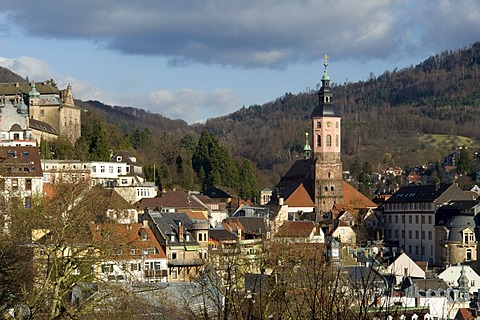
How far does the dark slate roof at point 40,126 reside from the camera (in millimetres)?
91625

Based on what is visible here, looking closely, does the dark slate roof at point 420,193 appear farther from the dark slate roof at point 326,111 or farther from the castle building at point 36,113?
the castle building at point 36,113

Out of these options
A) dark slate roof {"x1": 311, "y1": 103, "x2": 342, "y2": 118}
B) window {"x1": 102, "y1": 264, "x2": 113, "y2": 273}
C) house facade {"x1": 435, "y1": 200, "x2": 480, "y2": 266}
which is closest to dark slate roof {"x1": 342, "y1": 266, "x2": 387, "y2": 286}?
window {"x1": 102, "y1": 264, "x2": 113, "y2": 273}

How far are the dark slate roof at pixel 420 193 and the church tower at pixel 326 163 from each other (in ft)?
19.5

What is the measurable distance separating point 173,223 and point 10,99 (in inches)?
1595

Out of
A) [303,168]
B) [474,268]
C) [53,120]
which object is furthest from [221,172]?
[474,268]

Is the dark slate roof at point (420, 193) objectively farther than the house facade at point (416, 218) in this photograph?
Yes

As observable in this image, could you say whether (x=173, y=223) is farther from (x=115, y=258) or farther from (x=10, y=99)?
(x=10, y=99)

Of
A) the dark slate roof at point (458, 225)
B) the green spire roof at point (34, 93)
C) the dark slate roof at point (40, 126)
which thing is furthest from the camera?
the green spire roof at point (34, 93)

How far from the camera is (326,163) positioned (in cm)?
10838

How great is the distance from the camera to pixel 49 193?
74.5 m

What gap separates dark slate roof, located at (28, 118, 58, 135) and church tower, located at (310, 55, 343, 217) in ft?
88.1

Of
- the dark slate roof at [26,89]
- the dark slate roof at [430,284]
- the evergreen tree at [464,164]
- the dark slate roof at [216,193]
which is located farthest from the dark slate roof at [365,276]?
the evergreen tree at [464,164]

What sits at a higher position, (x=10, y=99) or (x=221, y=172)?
(x=10, y=99)

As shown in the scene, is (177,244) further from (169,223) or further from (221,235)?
(221,235)
